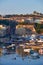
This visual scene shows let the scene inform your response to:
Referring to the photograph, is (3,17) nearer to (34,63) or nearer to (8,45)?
(8,45)

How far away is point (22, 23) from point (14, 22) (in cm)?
9

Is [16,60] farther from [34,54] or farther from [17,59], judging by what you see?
[34,54]

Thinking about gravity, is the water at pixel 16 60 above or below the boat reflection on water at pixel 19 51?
below

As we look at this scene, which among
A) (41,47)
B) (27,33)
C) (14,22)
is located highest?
(14,22)

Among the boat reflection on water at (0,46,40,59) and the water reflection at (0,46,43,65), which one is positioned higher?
the boat reflection on water at (0,46,40,59)

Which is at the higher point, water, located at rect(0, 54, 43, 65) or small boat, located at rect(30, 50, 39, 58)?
small boat, located at rect(30, 50, 39, 58)

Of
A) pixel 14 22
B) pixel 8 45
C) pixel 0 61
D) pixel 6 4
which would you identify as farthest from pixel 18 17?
pixel 0 61

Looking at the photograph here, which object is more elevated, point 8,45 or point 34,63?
point 8,45

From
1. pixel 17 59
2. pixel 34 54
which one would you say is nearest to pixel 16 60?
pixel 17 59

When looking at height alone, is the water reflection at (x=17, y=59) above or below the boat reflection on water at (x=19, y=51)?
below

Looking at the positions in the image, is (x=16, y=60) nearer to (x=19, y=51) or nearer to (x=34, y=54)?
(x=19, y=51)

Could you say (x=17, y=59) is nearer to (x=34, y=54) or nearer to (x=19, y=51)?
(x=19, y=51)

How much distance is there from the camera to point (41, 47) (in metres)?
1.89

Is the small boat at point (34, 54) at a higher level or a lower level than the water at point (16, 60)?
higher
